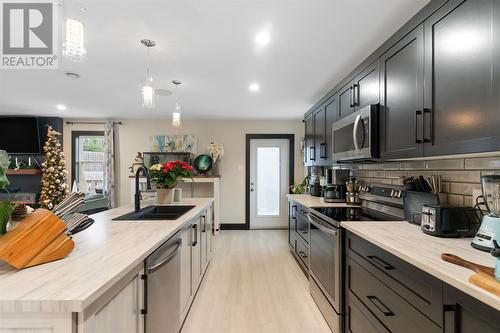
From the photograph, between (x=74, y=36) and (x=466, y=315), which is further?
(x=74, y=36)

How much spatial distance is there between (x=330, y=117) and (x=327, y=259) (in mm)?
1793

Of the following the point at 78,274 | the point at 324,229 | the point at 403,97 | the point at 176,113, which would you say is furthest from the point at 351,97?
the point at 78,274

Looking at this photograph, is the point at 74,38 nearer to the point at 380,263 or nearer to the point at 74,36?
the point at 74,36

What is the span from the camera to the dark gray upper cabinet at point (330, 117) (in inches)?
121

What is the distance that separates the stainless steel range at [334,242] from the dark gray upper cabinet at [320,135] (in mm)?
895

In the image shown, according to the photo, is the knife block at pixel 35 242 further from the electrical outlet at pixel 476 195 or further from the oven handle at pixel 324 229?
the electrical outlet at pixel 476 195

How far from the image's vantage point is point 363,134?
2.24 meters

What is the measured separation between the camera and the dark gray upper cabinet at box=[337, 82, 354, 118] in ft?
8.59

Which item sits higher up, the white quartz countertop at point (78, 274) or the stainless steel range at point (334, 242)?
the white quartz countertop at point (78, 274)

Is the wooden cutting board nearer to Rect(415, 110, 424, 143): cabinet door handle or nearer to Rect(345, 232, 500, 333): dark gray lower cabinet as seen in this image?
Rect(345, 232, 500, 333): dark gray lower cabinet

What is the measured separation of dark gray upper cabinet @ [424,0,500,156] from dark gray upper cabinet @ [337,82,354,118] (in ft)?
3.51

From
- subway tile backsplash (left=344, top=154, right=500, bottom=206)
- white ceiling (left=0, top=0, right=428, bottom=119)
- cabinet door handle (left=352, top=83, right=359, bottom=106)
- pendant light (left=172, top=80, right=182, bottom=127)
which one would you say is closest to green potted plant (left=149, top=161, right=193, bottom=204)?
pendant light (left=172, top=80, right=182, bottom=127)

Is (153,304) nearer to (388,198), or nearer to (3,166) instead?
(3,166)

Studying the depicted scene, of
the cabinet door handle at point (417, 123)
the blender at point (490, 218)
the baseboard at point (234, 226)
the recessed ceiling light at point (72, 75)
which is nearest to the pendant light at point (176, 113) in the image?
the recessed ceiling light at point (72, 75)
